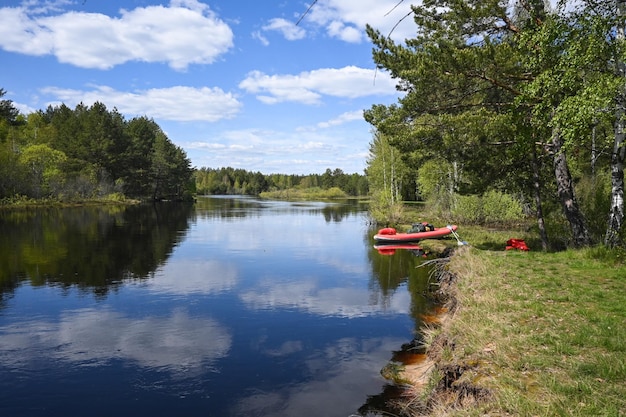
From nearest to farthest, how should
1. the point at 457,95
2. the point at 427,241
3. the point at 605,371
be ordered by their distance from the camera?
the point at 605,371, the point at 457,95, the point at 427,241

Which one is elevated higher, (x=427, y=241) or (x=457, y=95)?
(x=457, y=95)

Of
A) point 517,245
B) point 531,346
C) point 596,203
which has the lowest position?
point 531,346

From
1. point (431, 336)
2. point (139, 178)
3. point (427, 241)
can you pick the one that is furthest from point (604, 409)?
point (139, 178)

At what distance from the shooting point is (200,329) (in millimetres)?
13406

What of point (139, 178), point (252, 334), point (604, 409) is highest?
point (139, 178)

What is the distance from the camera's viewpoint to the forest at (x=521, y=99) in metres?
9.52

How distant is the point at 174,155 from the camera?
3652 inches

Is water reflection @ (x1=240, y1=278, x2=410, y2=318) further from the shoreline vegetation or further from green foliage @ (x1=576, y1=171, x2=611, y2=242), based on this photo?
green foliage @ (x1=576, y1=171, x2=611, y2=242)

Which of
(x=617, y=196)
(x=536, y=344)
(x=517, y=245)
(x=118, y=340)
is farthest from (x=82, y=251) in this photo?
(x=617, y=196)

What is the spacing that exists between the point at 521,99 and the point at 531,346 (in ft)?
22.3

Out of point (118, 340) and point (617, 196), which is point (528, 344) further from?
point (118, 340)

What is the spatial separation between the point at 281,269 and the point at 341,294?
18.4 feet

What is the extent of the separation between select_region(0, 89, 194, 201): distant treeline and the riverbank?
6385cm

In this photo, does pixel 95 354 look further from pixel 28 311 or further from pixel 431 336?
pixel 431 336
